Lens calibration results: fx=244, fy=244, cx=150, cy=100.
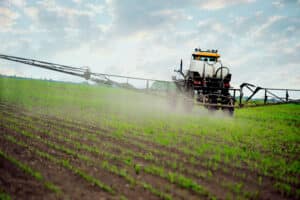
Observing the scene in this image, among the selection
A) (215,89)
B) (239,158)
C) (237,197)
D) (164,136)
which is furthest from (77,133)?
(215,89)

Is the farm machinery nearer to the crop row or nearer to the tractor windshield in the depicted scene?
the tractor windshield

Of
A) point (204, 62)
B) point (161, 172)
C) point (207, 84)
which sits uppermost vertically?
point (204, 62)

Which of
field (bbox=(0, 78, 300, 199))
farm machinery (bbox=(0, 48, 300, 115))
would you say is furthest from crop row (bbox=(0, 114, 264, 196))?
farm machinery (bbox=(0, 48, 300, 115))

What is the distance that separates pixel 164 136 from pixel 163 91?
23.5ft

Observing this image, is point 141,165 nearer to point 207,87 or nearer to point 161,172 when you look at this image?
point 161,172

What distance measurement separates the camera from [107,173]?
16.0 feet

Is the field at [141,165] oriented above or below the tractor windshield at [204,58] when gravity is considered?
below

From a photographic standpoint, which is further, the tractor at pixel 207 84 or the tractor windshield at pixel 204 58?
the tractor windshield at pixel 204 58

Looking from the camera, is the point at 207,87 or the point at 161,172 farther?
the point at 207,87

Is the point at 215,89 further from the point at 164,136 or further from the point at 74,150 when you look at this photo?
the point at 74,150

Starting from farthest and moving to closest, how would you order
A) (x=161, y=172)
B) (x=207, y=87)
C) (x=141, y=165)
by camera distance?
(x=207, y=87)
(x=141, y=165)
(x=161, y=172)

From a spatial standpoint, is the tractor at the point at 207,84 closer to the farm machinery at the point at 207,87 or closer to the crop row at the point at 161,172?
the farm machinery at the point at 207,87

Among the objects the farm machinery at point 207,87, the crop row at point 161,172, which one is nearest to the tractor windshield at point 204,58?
the farm machinery at point 207,87

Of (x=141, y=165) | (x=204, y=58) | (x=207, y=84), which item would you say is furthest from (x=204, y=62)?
(x=141, y=165)
